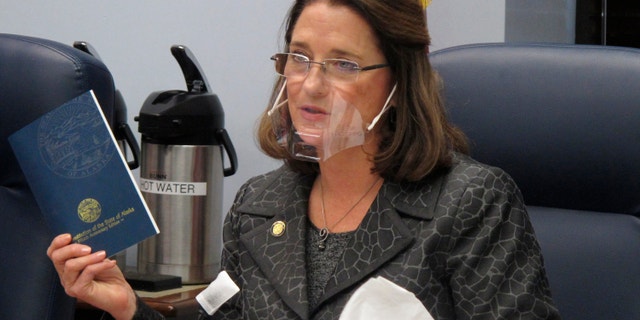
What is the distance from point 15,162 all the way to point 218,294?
16.3 inches

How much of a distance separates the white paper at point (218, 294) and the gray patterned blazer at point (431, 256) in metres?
0.03

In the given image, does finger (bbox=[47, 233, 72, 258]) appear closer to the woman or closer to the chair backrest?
the woman

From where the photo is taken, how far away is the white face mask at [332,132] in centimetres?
142

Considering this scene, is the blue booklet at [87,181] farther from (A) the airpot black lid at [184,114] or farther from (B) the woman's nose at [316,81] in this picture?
(A) the airpot black lid at [184,114]

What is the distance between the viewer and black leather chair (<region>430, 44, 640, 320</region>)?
1.48 meters

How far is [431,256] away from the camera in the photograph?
1374 mm

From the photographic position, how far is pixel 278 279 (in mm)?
1458

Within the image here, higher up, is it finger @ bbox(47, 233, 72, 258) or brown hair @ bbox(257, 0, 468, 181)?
brown hair @ bbox(257, 0, 468, 181)

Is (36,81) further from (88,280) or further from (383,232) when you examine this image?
(383,232)

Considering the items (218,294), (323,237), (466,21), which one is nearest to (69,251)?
(218,294)

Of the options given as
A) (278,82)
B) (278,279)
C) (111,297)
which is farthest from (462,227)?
(111,297)

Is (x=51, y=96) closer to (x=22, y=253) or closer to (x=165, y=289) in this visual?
(x=22, y=253)

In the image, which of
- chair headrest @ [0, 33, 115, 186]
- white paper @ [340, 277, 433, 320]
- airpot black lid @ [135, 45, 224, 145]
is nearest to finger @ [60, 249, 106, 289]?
chair headrest @ [0, 33, 115, 186]

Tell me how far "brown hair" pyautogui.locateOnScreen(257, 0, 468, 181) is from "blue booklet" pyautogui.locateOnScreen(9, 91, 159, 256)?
388mm
